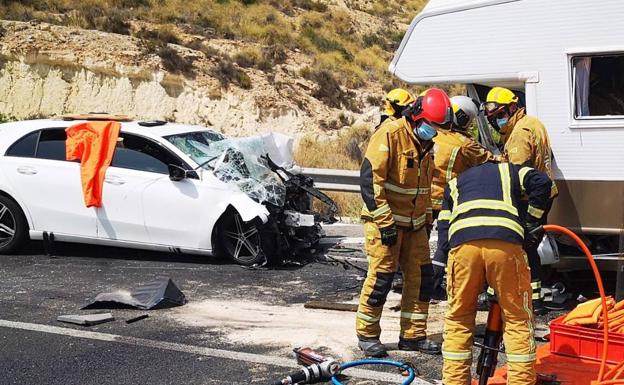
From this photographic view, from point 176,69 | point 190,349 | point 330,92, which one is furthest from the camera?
point 330,92

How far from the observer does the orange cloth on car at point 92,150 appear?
9117 mm

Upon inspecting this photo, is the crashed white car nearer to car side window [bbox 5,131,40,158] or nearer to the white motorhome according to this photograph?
car side window [bbox 5,131,40,158]

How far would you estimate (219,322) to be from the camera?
691 centimetres

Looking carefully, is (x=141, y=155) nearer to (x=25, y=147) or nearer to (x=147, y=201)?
(x=147, y=201)

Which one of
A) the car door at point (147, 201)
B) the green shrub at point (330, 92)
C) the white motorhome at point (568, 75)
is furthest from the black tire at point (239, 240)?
the green shrub at point (330, 92)

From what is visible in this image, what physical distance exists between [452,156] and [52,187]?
482 cm

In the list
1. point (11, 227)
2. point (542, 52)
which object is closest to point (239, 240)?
point (11, 227)

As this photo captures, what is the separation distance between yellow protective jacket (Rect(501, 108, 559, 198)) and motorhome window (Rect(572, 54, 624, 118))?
386mm

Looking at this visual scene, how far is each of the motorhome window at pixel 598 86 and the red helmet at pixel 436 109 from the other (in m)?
1.76

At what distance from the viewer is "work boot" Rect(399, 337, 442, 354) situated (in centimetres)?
599

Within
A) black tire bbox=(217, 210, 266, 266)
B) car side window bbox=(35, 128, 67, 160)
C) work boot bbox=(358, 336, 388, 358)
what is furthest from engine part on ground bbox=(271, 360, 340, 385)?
car side window bbox=(35, 128, 67, 160)

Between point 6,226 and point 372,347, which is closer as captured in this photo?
point 372,347

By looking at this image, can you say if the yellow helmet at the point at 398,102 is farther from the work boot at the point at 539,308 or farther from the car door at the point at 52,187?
the car door at the point at 52,187

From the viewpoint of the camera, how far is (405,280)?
6223mm
